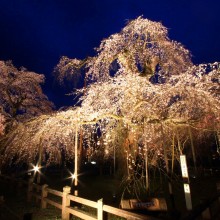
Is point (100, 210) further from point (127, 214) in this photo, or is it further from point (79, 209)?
point (79, 209)

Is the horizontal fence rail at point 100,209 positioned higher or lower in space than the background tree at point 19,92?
lower

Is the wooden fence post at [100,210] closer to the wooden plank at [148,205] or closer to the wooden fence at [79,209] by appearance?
the wooden fence at [79,209]

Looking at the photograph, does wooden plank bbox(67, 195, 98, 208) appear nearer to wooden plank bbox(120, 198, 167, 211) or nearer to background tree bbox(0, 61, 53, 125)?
wooden plank bbox(120, 198, 167, 211)

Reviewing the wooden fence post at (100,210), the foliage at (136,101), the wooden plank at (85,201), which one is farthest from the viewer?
the foliage at (136,101)

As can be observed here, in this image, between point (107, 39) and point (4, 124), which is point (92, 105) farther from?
point (4, 124)

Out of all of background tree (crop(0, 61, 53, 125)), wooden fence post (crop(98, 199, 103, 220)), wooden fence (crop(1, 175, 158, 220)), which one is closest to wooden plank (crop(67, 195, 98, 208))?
wooden fence (crop(1, 175, 158, 220))

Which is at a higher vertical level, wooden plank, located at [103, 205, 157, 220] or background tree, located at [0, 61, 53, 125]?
background tree, located at [0, 61, 53, 125]

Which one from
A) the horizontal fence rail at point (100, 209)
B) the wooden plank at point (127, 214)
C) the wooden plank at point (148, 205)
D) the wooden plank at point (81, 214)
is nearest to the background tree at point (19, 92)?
the horizontal fence rail at point (100, 209)

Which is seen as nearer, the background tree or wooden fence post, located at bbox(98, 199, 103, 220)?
wooden fence post, located at bbox(98, 199, 103, 220)

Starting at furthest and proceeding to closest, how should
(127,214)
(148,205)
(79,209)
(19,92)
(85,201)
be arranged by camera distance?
(19,92) < (79,209) < (148,205) < (85,201) < (127,214)

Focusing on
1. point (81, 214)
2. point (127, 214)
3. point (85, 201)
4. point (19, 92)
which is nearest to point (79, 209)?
point (81, 214)

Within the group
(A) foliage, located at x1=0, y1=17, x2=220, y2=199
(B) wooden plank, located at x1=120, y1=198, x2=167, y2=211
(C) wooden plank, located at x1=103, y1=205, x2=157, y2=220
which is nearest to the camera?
(C) wooden plank, located at x1=103, y1=205, x2=157, y2=220

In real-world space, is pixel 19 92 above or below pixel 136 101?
above

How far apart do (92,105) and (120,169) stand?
383 cm
